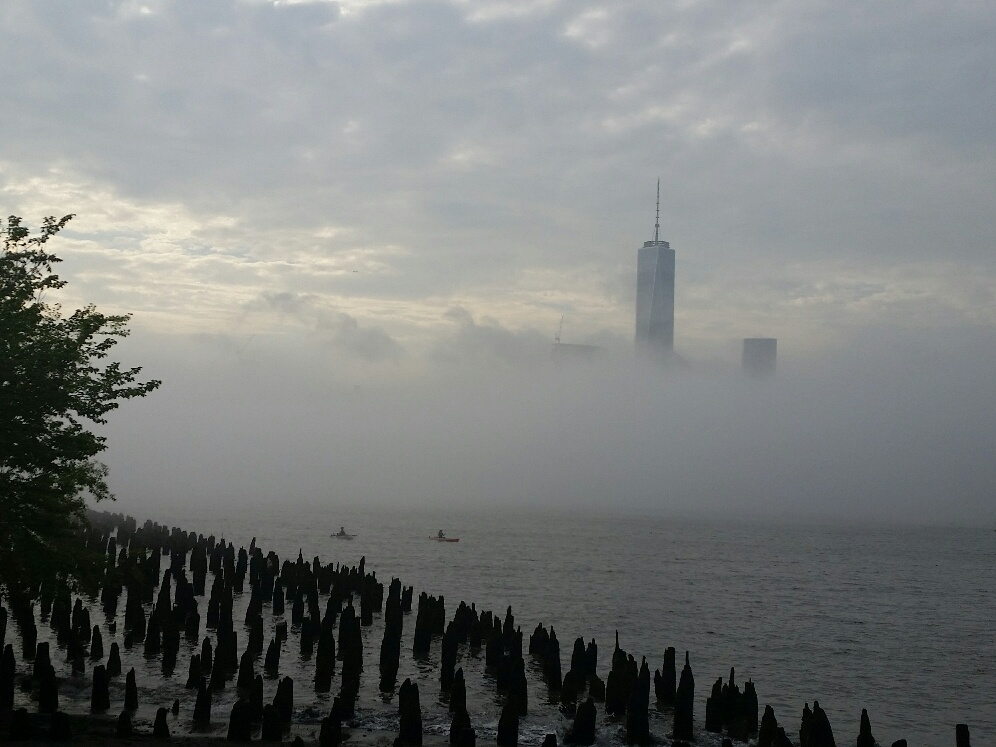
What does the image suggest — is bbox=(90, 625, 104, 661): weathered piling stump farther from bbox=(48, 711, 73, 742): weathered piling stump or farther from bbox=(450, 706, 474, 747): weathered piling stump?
bbox=(450, 706, 474, 747): weathered piling stump

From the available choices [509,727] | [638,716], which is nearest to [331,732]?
[509,727]

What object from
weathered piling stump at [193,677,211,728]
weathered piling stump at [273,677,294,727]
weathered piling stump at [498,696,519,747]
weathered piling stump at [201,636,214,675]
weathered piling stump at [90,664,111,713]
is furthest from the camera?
weathered piling stump at [201,636,214,675]

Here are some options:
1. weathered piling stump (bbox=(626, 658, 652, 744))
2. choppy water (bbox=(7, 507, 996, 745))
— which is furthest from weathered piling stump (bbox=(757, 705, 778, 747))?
weathered piling stump (bbox=(626, 658, 652, 744))

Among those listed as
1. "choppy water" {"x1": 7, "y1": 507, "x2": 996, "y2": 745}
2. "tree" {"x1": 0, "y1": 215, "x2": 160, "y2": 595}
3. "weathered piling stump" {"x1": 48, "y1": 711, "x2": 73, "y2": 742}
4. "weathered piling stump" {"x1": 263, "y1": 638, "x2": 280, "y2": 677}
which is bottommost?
"choppy water" {"x1": 7, "y1": 507, "x2": 996, "y2": 745}

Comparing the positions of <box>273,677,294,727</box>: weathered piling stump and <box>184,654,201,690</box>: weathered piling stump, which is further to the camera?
<box>184,654,201,690</box>: weathered piling stump

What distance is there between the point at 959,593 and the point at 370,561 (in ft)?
176

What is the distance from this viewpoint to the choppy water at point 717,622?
→ 3036 cm

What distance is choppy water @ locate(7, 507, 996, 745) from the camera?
30.4 metres

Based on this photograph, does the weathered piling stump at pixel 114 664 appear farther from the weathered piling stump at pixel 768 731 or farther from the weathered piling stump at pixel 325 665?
the weathered piling stump at pixel 768 731

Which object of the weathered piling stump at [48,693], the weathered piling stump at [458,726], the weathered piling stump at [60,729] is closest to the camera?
the weathered piling stump at [60,729]

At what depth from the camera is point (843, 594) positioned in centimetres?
7469

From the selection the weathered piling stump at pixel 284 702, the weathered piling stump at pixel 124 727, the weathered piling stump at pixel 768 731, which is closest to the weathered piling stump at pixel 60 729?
the weathered piling stump at pixel 124 727

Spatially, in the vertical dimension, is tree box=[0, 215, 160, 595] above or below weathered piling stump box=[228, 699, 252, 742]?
above

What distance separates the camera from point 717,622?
55125mm
